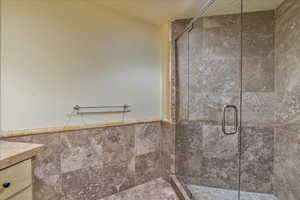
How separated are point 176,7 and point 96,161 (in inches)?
72.0

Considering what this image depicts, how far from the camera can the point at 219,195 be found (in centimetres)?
205

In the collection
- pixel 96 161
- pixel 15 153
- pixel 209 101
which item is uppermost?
pixel 209 101

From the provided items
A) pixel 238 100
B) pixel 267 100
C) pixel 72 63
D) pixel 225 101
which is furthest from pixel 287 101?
pixel 72 63

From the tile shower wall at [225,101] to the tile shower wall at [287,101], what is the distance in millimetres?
69

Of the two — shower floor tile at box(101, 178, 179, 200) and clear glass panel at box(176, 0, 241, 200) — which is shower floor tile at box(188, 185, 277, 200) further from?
shower floor tile at box(101, 178, 179, 200)

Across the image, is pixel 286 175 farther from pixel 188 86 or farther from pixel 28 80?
pixel 28 80

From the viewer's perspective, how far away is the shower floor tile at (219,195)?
78.5 inches

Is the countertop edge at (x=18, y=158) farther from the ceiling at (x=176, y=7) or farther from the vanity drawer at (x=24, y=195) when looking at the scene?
the ceiling at (x=176, y=7)

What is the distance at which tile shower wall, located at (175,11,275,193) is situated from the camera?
6.78 feet

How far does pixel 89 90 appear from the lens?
1927 mm

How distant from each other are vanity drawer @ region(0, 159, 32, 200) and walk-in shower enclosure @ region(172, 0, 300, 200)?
162cm

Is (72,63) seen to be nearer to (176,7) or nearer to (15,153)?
(15,153)

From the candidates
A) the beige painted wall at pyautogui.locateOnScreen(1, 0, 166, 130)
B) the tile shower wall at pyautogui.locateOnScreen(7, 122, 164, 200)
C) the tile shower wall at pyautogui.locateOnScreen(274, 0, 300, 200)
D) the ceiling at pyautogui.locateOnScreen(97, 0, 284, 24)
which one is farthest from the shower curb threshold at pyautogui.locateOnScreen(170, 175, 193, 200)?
the ceiling at pyautogui.locateOnScreen(97, 0, 284, 24)

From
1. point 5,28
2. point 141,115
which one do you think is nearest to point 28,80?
point 5,28
